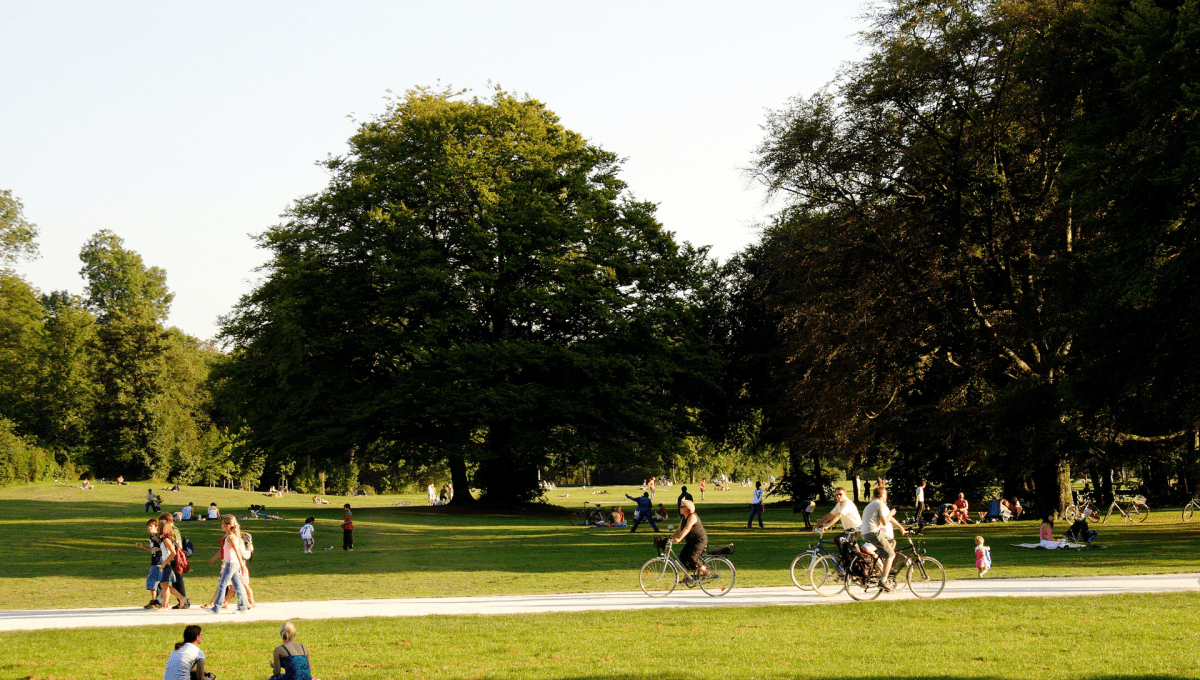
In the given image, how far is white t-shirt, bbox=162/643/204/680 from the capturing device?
9477mm

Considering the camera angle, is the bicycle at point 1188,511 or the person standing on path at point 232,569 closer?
the person standing on path at point 232,569

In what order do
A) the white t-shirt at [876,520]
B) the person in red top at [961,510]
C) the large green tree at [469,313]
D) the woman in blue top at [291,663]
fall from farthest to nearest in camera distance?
the large green tree at [469,313], the person in red top at [961,510], the white t-shirt at [876,520], the woman in blue top at [291,663]

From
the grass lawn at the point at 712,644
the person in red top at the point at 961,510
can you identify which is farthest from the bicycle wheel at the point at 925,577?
the person in red top at the point at 961,510

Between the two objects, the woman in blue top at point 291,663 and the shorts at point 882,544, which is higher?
the shorts at point 882,544

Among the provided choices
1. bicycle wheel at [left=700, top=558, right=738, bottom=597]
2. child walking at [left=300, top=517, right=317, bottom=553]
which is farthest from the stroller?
child walking at [left=300, top=517, right=317, bottom=553]

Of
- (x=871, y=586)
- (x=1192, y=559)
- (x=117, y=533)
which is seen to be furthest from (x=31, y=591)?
(x=1192, y=559)

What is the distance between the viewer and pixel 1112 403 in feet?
89.1

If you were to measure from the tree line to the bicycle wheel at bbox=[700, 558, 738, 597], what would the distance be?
503 inches

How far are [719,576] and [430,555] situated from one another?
40.4ft

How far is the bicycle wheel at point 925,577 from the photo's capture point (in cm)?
1698

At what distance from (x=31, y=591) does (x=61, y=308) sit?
72.1m

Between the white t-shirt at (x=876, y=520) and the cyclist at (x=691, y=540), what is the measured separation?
2.86m

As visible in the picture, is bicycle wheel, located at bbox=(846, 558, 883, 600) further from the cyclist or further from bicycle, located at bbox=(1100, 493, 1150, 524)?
bicycle, located at bbox=(1100, 493, 1150, 524)

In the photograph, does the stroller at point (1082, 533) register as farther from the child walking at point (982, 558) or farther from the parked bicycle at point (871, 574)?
the parked bicycle at point (871, 574)
